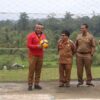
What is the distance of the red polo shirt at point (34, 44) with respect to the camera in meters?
13.0

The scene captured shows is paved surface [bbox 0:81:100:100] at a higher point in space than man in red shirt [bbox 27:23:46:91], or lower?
lower

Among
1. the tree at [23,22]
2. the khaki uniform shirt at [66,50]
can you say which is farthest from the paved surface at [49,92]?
the tree at [23,22]

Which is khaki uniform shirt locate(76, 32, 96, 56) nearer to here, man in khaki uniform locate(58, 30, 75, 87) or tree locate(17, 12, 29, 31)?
man in khaki uniform locate(58, 30, 75, 87)

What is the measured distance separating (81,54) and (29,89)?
1786mm

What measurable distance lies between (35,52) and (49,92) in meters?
1.15

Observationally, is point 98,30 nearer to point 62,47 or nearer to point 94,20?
point 94,20

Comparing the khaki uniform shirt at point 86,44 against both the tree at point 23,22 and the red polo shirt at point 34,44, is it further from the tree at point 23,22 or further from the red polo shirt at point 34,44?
the tree at point 23,22

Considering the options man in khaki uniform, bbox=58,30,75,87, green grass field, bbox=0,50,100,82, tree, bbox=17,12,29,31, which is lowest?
green grass field, bbox=0,50,100,82

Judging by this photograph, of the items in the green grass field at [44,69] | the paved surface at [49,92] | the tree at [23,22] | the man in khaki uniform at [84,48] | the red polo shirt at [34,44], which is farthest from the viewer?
the green grass field at [44,69]

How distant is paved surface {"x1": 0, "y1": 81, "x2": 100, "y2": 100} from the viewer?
11663 millimetres

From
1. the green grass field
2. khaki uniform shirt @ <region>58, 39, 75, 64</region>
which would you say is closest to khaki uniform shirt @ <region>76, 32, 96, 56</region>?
khaki uniform shirt @ <region>58, 39, 75, 64</region>

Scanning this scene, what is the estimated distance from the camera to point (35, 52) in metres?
13.1

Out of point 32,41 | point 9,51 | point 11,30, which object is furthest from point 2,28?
point 32,41

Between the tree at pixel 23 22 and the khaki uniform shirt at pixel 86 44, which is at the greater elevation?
the tree at pixel 23 22
